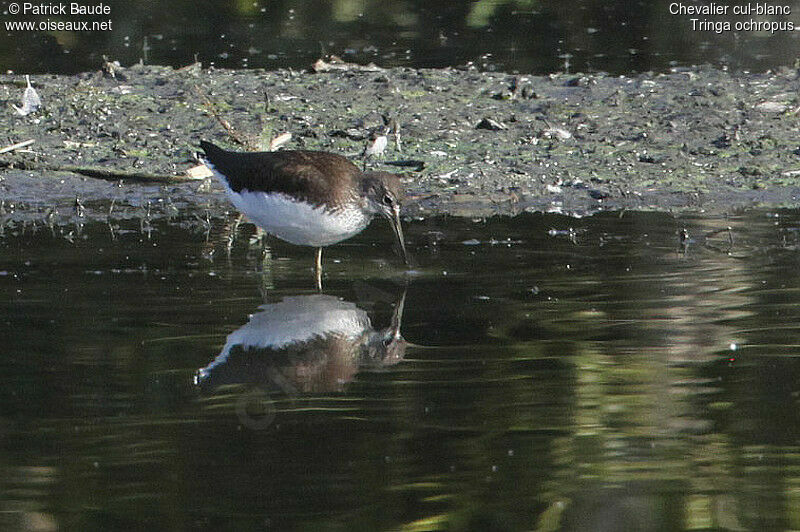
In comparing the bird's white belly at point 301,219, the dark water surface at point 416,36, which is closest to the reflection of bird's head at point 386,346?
the bird's white belly at point 301,219

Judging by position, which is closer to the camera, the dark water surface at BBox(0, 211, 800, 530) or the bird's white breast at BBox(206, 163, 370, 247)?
the dark water surface at BBox(0, 211, 800, 530)

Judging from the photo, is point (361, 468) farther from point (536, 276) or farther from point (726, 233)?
Answer: point (726, 233)

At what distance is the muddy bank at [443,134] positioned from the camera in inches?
458

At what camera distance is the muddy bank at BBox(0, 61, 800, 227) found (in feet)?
38.2

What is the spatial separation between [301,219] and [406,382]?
2460 millimetres

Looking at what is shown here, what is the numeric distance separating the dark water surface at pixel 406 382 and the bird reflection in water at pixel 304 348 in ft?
0.06

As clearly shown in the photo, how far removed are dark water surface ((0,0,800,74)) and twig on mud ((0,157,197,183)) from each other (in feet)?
13.2

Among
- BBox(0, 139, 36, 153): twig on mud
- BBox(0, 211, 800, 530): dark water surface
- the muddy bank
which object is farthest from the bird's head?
BBox(0, 139, 36, 153): twig on mud

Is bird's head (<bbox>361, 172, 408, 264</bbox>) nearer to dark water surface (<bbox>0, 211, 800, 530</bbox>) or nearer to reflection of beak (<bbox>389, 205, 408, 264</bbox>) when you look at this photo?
reflection of beak (<bbox>389, 205, 408, 264</bbox>)

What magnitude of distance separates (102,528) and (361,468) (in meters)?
1.02

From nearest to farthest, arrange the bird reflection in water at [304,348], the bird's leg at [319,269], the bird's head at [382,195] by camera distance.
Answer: the bird reflection in water at [304,348]
the bird's leg at [319,269]
the bird's head at [382,195]

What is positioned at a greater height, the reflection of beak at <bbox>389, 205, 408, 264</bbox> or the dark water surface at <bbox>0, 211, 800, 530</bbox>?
the reflection of beak at <bbox>389, 205, 408, 264</bbox>

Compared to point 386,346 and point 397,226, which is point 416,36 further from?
point 386,346

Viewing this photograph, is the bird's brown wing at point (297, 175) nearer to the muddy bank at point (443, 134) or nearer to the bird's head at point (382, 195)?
the bird's head at point (382, 195)
